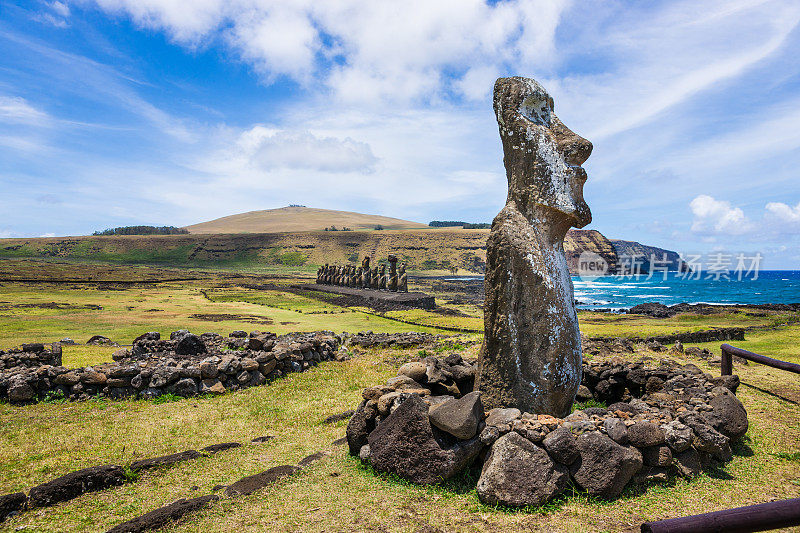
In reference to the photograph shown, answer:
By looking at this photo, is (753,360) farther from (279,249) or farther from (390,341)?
(279,249)

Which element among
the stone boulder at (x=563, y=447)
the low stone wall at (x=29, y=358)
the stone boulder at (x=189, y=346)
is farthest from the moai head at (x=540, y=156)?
the low stone wall at (x=29, y=358)

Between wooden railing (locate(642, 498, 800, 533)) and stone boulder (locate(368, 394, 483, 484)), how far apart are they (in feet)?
12.0

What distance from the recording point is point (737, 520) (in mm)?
2529

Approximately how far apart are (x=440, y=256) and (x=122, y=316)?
447 feet

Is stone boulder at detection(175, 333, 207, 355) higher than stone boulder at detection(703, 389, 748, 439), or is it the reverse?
stone boulder at detection(703, 389, 748, 439)

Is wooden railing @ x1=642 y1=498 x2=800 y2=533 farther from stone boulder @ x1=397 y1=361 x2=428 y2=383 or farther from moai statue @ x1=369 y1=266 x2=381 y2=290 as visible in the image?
moai statue @ x1=369 y1=266 x2=381 y2=290

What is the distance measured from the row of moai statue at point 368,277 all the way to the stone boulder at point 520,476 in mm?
41274

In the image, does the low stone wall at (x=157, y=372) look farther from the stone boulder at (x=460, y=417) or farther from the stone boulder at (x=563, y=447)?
Result: the stone boulder at (x=563, y=447)

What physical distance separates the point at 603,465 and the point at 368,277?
47430 mm

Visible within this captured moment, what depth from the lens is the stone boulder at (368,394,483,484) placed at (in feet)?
19.7

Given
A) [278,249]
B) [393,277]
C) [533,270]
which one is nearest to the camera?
[533,270]

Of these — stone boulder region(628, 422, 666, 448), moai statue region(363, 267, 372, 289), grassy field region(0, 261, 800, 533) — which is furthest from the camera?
moai statue region(363, 267, 372, 289)

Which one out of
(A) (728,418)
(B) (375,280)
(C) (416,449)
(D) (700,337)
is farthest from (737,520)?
(B) (375,280)

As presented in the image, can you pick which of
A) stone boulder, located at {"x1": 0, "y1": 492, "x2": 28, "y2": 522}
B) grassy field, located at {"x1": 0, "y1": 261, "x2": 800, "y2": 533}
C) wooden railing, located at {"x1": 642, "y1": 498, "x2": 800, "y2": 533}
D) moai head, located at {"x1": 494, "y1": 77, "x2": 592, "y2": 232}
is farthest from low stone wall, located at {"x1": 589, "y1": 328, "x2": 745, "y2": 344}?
stone boulder, located at {"x1": 0, "y1": 492, "x2": 28, "y2": 522}
